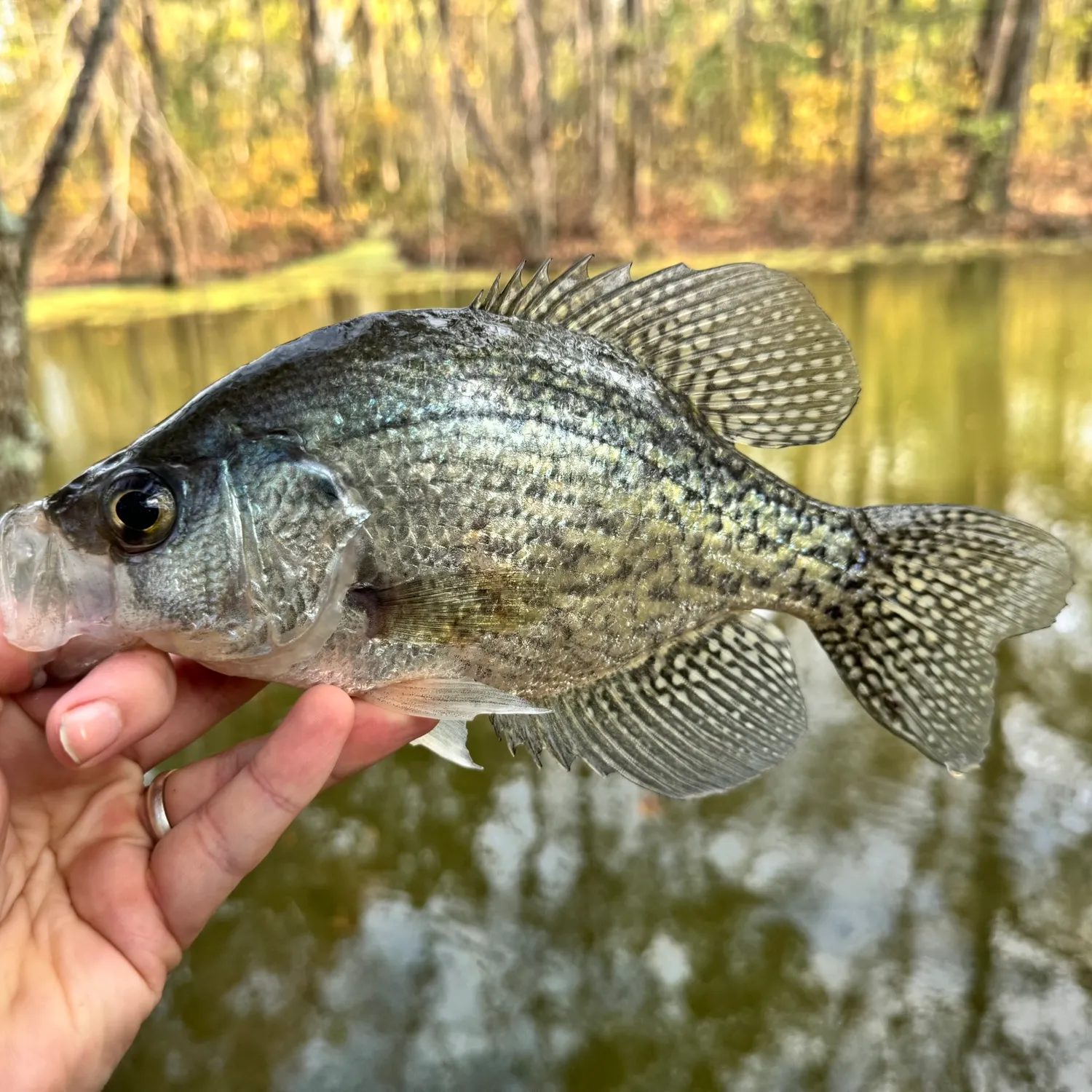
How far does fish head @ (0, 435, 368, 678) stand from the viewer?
40.9 inches

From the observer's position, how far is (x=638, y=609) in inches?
51.8

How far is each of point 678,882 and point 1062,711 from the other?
173 cm

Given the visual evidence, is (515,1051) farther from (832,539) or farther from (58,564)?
(58,564)

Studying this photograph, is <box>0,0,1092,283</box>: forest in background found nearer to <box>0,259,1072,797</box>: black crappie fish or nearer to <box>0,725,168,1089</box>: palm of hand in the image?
<box>0,725,168,1089</box>: palm of hand

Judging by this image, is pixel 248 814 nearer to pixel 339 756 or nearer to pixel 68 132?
pixel 339 756

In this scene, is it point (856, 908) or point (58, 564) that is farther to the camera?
point (856, 908)

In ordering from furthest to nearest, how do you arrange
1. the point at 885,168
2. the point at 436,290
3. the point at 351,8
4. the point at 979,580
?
the point at 885,168 < the point at 351,8 < the point at 436,290 < the point at 979,580

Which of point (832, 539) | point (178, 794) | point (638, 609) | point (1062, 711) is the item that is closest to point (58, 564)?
point (178, 794)

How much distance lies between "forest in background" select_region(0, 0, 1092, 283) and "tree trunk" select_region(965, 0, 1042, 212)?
5 centimetres

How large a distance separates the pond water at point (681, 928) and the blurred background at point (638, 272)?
11 millimetres

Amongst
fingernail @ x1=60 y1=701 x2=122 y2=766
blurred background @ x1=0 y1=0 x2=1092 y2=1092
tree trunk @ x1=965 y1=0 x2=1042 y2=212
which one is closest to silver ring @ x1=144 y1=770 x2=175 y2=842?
fingernail @ x1=60 y1=701 x2=122 y2=766

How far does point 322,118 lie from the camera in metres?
12.0

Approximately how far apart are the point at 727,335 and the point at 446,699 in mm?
717

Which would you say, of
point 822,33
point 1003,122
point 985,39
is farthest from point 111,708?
point 822,33
